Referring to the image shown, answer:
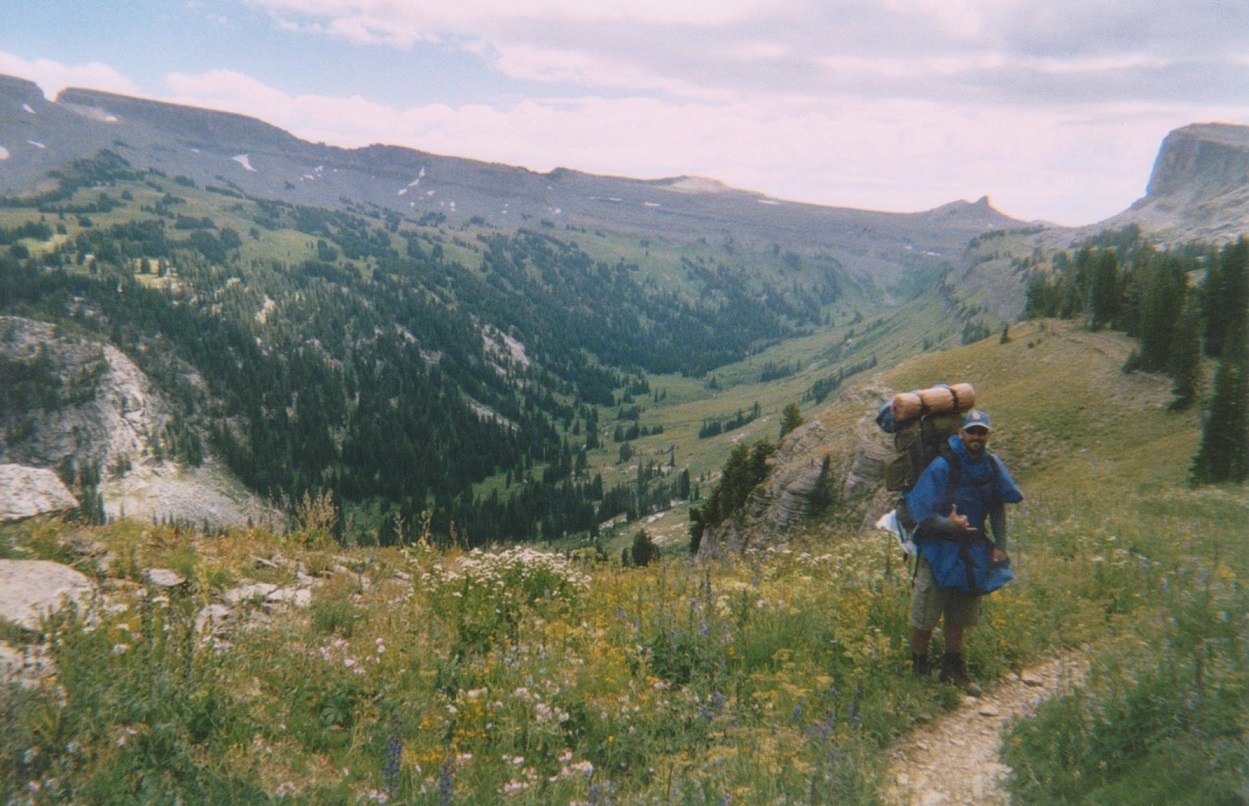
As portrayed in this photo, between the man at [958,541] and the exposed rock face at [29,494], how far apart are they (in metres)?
11.5

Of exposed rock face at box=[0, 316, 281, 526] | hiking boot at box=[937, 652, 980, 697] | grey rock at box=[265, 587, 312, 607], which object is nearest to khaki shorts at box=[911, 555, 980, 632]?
hiking boot at box=[937, 652, 980, 697]

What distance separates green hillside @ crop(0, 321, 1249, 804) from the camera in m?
4.80

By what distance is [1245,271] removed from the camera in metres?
47.3

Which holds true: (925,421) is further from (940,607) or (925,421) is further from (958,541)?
(940,607)

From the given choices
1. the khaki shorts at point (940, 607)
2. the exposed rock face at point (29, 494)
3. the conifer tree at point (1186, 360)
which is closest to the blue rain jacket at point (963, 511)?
the khaki shorts at point (940, 607)

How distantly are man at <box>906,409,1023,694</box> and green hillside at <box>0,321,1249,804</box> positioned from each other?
569 mm

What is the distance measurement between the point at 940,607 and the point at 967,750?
1.61 meters

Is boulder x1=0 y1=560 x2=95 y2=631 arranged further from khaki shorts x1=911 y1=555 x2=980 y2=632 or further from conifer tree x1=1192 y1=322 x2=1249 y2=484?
conifer tree x1=1192 y1=322 x2=1249 y2=484

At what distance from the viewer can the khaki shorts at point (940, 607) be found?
744 cm

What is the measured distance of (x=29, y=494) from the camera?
347 inches

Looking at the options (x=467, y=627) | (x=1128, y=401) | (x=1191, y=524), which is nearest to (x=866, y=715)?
(x=467, y=627)

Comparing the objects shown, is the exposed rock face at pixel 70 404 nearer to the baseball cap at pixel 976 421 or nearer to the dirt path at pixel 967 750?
the dirt path at pixel 967 750

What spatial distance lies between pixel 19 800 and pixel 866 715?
7033 millimetres

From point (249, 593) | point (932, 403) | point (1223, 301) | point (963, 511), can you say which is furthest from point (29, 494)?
point (1223, 301)
